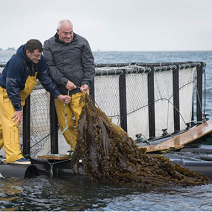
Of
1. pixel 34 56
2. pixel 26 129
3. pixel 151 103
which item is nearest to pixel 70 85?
pixel 34 56

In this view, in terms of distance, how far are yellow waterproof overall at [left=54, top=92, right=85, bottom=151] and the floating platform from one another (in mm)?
1620

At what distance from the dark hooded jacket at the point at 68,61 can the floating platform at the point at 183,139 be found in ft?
6.82

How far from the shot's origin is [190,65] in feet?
38.3

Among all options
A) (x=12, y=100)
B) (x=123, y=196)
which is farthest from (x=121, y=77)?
(x=123, y=196)

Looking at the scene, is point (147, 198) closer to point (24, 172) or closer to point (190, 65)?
point (24, 172)

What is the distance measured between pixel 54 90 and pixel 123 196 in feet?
7.36

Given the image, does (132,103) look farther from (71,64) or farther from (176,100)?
(71,64)

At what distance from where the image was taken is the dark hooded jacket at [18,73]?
22.4ft

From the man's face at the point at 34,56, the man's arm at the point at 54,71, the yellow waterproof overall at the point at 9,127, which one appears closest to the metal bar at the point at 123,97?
the man's arm at the point at 54,71

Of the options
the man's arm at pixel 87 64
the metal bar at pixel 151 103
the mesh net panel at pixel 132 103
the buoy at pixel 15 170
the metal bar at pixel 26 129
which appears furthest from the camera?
the metal bar at pixel 151 103

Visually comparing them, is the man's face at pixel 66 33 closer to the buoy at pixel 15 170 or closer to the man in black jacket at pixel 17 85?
the man in black jacket at pixel 17 85

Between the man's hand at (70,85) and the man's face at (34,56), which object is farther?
the man's hand at (70,85)

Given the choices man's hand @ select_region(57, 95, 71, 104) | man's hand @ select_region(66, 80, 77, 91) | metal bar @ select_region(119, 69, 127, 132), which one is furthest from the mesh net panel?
man's hand @ select_region(66, 80, 77, 91)

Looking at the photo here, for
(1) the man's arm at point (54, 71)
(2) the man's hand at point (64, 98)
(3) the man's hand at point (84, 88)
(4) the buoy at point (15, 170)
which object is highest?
(1) the man's arm at point (54, 71)
